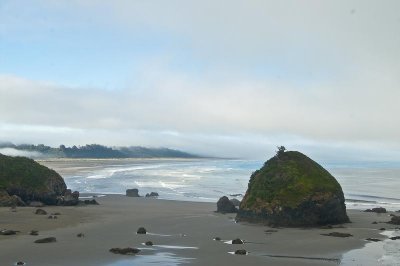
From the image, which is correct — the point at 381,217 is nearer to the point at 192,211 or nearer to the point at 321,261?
the point at 192,211

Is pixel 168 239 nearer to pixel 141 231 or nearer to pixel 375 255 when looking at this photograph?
pixel 141 231

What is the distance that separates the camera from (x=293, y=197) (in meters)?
25.0

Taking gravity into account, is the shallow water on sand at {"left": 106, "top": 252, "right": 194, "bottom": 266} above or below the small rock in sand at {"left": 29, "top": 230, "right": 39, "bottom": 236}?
above

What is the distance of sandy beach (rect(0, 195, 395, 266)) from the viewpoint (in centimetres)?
1551

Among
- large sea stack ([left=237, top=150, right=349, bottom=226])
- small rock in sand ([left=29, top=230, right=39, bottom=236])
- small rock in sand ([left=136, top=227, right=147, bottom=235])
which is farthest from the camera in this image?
large sea stack ([left=237, top=150, right=349, bottom=226])

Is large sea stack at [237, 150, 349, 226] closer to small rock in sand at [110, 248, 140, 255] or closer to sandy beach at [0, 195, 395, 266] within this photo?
sandy beach at [0, 195, 395, 266]

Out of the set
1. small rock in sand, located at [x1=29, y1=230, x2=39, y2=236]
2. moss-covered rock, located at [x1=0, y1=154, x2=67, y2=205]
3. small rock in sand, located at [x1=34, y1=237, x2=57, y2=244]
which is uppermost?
moss-covered rock, located at [x1=0, y1=154, x2=67, y2=205]

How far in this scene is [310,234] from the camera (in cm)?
2167

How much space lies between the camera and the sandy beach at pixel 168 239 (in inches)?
611

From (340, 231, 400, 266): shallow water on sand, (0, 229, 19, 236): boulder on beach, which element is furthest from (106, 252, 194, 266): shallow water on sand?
(0, 229, 19, 236): boulder on beach

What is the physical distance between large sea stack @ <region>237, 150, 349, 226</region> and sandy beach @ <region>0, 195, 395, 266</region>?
3.07 ft

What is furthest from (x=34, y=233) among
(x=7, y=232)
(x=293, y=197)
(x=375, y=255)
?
(x=375, y=255)

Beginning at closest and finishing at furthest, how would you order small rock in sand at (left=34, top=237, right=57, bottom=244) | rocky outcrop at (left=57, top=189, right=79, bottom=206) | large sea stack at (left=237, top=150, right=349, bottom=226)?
small rock in sand at (left=34, top=237, right=57, bottom=244) < large sea stack at (left=237, top=150, right=349, bottom=226) < rocky outcrop at (left=57, top=189, right=79, bottom=206)

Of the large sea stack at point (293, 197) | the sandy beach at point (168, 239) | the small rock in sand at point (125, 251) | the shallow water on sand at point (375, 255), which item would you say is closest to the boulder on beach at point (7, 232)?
the sandy beach at point (168, 239)
